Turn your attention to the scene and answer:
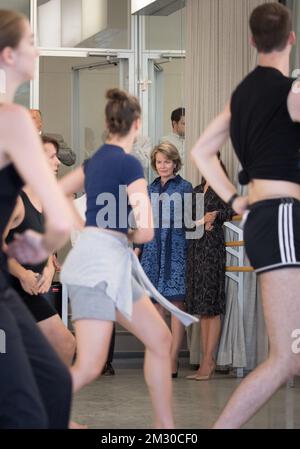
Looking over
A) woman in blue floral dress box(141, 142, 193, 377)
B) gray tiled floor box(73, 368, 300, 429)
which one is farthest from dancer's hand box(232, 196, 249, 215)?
woman in blue floral dress box(141, 142, 193, 377)

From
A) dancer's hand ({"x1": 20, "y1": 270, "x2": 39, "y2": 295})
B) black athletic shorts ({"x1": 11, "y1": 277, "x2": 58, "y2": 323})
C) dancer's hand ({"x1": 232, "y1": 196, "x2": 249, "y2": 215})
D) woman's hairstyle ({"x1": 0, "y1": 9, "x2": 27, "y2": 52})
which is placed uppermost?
woman's hairstyle ({"x1": 0, "y1": 9, "x2": 27, "y2": 52})

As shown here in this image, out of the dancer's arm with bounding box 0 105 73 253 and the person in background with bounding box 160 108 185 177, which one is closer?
the dancer's arm with bounding box 0 105 73 253

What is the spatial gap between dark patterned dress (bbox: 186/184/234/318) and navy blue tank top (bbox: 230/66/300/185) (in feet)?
11.9

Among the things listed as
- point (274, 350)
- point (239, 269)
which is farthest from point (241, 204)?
point (239, 269)

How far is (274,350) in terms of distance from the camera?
336 cm

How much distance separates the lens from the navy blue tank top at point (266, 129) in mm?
3346

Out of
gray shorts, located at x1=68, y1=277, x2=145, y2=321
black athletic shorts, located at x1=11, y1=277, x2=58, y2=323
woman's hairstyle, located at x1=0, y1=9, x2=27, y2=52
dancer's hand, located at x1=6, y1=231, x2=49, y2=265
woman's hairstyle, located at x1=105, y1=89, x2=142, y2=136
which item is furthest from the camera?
black athletic shorts, located at x1=11, y1=277, x2=58, y2=323

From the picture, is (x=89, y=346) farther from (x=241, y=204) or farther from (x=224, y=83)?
(x=224, y=83)

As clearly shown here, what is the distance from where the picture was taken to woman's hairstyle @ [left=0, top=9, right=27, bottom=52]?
2.59 metres

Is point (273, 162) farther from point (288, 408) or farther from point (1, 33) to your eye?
point (288, 408)

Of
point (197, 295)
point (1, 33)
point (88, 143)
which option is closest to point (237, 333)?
point (197, 295)

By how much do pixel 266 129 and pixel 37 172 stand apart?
4.05ft

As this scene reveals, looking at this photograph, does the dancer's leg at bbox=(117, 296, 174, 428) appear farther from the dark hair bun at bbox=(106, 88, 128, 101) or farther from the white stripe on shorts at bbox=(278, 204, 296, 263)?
the dark hair bun at bbox=(106, 88, 128, 101)

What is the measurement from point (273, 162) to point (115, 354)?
5.24 meters
